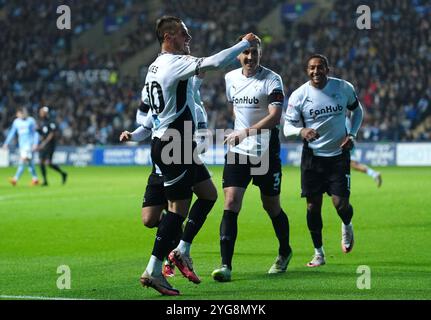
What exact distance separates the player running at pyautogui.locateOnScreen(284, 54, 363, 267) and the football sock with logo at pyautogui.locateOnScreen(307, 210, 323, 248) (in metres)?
0.01

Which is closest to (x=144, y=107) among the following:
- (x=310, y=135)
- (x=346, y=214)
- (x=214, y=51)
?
(x=310, y=135)

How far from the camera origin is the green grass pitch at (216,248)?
29.9ft

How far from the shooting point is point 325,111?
1140 cm

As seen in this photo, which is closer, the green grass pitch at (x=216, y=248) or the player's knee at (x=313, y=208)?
the green grass pitch at (x=216, y=248)

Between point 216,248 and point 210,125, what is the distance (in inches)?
1116

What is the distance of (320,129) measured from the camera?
451 inches

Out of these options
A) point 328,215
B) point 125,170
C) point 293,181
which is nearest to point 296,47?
point 125,170

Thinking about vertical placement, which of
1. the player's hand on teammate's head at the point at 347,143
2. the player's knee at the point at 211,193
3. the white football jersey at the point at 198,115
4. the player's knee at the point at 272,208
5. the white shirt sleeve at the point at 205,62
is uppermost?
the white shirt sleeve at the point at 205,62

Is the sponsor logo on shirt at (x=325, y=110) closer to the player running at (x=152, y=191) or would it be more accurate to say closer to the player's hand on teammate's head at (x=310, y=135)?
the player's hand on teammate's head at (x=310, y=135)

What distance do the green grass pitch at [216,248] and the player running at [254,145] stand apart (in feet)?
2.27

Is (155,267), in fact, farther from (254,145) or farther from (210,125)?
(210,125)

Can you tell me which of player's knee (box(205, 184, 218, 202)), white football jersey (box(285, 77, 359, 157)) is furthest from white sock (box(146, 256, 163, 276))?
white football jersey (box(285, 77, 359, 157))

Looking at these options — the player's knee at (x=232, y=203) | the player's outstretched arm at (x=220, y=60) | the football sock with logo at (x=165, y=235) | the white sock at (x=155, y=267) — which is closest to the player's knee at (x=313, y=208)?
the player's knee at (x=232, y=203)
